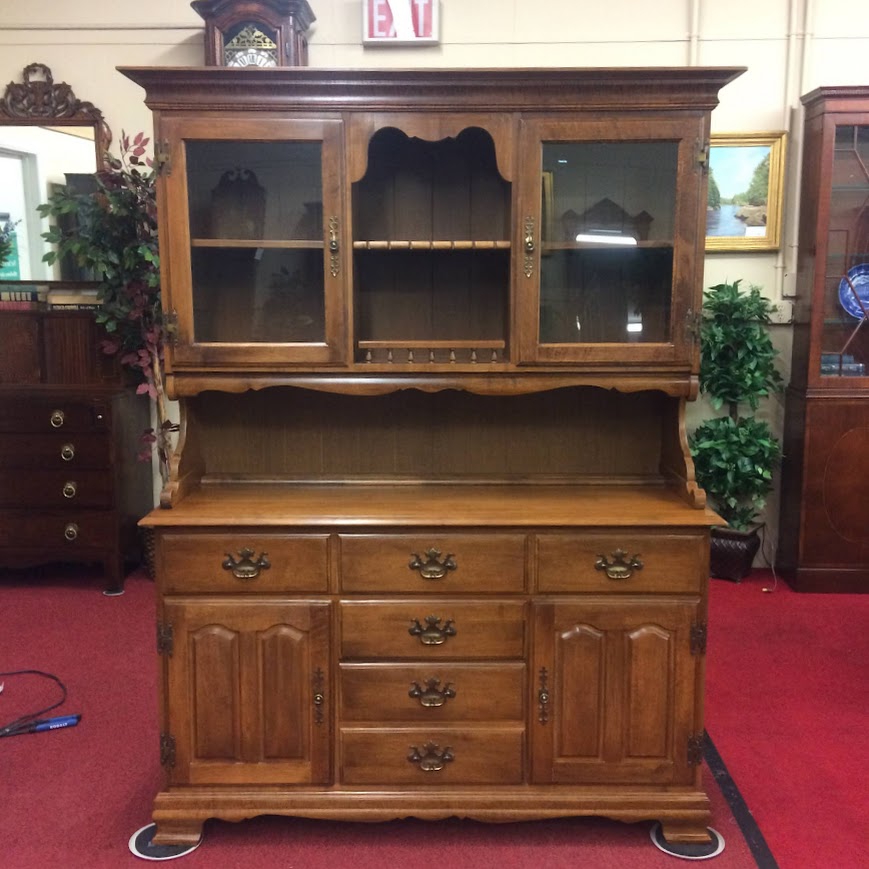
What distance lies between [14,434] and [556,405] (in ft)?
8.11

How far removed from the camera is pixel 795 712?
2701 mm

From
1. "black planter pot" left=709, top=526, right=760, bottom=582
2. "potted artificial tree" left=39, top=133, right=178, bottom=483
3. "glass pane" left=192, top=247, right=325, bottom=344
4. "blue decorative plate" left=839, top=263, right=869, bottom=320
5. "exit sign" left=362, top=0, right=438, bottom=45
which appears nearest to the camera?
"glass pane" left=192, top=247, right=325, bottom=344

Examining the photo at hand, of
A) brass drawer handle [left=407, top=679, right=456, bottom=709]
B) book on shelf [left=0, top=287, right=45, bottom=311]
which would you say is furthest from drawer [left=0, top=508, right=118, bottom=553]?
brass drawer handle [left=407, top=679, right=456, bottom=709]

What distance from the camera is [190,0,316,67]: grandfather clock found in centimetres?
329

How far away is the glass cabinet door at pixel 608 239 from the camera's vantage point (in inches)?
79.1

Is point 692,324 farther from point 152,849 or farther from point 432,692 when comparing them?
point 152,849

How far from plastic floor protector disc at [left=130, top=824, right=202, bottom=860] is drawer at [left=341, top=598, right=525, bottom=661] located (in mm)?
603

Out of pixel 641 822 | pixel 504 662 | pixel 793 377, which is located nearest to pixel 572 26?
pixel 793 377

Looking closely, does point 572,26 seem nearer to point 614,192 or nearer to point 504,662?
point 614,192

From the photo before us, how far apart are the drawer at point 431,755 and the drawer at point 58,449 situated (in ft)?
6.77

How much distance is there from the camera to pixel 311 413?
236 cm

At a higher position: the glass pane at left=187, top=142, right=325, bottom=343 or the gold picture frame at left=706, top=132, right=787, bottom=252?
the gold picture frame at left=706, top=132, right=787, bottom=252

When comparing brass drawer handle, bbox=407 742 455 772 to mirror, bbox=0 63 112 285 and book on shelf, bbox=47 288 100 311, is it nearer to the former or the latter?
book on shelf, bbox=47 288 100 311

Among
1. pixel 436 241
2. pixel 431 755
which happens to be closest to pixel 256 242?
pixel 436 241
